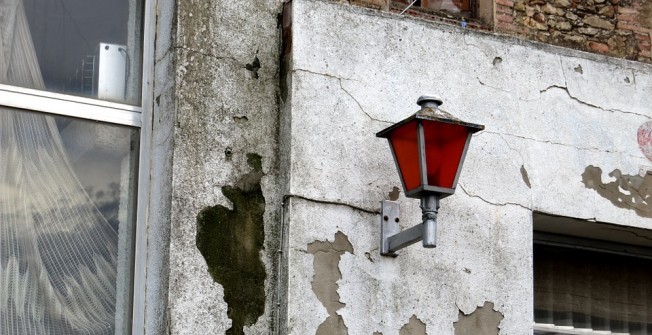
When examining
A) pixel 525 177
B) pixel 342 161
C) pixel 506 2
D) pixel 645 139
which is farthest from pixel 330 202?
pixel 645 139

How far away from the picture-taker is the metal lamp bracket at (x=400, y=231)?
5.51m

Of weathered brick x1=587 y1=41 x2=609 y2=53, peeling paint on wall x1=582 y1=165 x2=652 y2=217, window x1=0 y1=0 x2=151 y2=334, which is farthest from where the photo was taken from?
weathered brick x1=587 y1=41 x2=609 y2=53

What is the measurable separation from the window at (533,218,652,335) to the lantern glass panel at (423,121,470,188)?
160cm

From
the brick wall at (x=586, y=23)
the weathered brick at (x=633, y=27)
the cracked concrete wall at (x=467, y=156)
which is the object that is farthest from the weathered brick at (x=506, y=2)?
the weathered brick at (x=633, y=27)

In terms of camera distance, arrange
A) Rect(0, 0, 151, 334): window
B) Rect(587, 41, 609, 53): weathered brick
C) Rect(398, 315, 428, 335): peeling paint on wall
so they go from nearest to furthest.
Answer: Rect(0, 0, 151, 334): window, Rect(398, 315, 428, 335): peeling paint on wall, Rect(587, 41, 609, 53): weathered brick

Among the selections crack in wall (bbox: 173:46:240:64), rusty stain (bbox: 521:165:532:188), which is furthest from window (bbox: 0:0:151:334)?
rusty stain (bbox: 521:165:532:188)

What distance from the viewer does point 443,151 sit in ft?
18.1

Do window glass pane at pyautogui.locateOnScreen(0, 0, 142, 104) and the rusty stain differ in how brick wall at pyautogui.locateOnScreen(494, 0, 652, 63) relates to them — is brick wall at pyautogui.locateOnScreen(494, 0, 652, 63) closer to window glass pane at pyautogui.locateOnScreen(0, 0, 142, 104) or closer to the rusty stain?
the rusty stain

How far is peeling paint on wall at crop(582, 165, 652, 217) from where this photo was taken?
21.9ft

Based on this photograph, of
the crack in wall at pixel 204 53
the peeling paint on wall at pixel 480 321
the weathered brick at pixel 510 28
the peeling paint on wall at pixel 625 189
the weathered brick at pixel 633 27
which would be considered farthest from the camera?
the weathered brick at pixel 633 27

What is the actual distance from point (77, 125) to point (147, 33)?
577 mm

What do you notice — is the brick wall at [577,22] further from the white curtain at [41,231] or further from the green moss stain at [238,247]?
the white curtain at [41,231]

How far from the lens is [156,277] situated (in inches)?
222

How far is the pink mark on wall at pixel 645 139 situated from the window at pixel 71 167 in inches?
107
